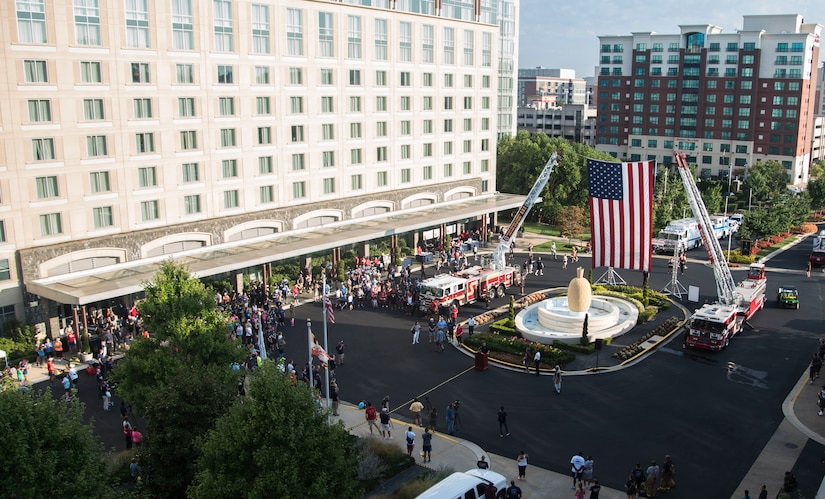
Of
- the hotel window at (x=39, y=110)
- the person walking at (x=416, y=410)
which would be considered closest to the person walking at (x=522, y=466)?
the person walking at (x=416, y=410)

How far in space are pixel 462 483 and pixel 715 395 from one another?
57.6ft

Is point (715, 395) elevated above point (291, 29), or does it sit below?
below

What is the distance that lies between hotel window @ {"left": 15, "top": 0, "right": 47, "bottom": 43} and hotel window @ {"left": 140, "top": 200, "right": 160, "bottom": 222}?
11972 millimetres

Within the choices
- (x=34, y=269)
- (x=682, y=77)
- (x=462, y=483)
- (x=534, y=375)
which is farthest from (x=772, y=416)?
(x=682, y=77)

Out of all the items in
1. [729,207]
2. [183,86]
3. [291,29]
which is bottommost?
[729,207]

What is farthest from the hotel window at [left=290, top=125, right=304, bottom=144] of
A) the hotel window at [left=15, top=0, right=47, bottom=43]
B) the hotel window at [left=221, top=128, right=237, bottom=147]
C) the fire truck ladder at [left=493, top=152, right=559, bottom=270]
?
the fire truck ladder at [left=493, top=152, right=559, bottom=270]

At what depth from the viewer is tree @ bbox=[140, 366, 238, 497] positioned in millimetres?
25656

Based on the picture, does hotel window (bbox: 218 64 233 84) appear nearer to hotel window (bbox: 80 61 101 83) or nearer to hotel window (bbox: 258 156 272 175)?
hotel window (bbox: 258 156 272 175)

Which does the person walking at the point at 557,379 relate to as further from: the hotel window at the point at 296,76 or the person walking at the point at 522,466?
the hotel window at the point at 296,76

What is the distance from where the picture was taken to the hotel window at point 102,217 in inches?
1897

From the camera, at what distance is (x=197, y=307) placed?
1299 inches

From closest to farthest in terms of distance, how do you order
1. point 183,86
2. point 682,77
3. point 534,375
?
point 534,375 → point 183,86 → point 682,77

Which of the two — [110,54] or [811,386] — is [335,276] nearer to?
[110,54]

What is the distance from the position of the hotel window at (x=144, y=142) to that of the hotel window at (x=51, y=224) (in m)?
6.87
